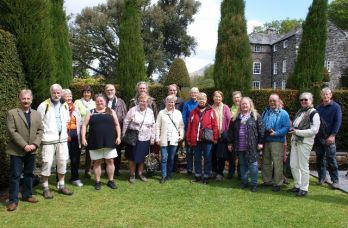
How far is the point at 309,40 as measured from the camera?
13000 millimetres

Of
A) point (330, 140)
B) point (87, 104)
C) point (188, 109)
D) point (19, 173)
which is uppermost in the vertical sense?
point (87, 104)

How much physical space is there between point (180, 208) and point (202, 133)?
6.38 ft

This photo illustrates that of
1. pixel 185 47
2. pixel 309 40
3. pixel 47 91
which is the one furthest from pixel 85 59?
pixel 47 91

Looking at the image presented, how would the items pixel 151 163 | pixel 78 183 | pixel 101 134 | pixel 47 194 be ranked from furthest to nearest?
pixel 151 163
pixel 78 183
pixel 101 134
pixel 47 194

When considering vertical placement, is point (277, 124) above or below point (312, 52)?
below

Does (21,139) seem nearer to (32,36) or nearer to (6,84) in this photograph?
(6,84)

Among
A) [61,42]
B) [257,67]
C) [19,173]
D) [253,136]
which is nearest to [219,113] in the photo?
[253,136]

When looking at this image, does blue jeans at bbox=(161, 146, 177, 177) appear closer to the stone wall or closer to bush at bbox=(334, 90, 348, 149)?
bush at bbox=(334, 90, 348, 149)

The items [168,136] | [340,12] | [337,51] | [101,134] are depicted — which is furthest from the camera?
[340,12]

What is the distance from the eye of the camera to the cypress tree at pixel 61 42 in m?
11.9

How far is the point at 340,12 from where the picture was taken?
4744 cm

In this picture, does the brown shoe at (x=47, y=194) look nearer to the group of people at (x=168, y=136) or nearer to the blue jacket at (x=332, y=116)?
the group of people at (x=168, y=136)

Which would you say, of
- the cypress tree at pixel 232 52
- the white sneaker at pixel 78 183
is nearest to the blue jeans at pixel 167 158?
the white sneaker at pixel 78 183

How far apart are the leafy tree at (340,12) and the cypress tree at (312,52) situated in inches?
1577
